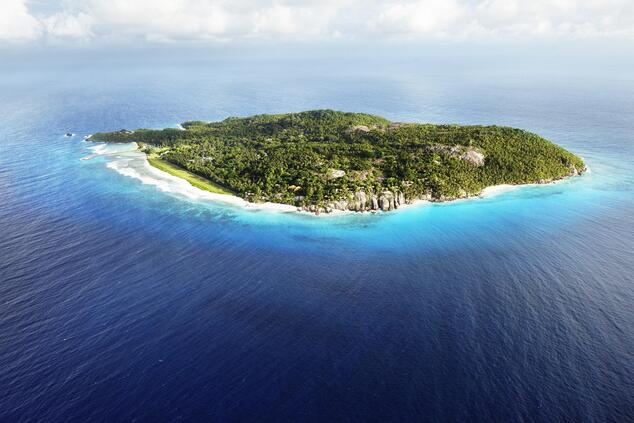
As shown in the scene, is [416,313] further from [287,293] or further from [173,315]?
[173,315]

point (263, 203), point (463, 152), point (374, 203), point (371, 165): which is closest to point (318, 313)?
point (374, 203)

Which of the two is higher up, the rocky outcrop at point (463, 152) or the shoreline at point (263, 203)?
the rocky outcrop at point (463, 152)

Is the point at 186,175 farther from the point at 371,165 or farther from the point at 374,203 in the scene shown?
the point at 374,203

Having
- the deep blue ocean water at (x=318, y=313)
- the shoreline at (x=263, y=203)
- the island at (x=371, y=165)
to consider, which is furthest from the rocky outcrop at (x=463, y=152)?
the deep blue ocean water at (x=318, y=313)

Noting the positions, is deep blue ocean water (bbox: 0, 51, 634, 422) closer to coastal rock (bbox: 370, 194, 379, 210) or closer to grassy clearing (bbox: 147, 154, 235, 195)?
coastal rock (bbox: 370, 194, 379, 210)

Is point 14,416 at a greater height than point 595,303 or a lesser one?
lesser

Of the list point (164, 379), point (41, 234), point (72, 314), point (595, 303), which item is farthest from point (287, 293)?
point (41, 234)

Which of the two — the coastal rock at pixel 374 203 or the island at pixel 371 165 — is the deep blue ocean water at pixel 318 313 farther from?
the island at pixel 371 165
